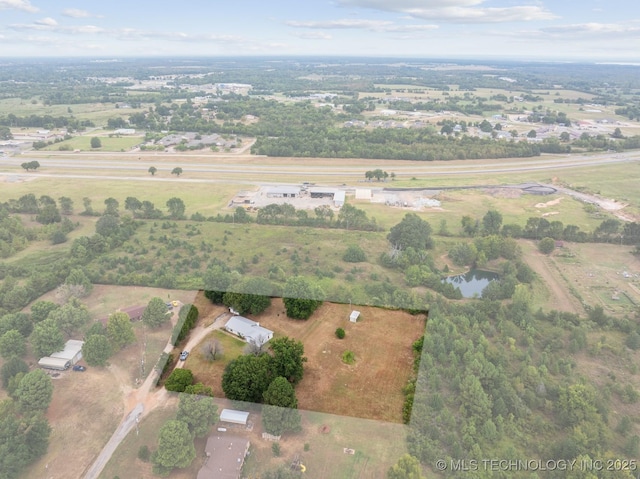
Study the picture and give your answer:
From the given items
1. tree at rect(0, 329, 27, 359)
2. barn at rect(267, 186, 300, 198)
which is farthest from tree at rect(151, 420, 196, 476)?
barn at rect(267, 186, 300, 198)

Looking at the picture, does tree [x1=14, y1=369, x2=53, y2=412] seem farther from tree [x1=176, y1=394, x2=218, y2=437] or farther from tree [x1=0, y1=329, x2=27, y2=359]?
tree [x1=176, y1=394, x2=218, y2=437]

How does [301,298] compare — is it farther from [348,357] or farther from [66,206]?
[66,206]

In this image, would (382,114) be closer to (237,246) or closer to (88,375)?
(237,246)

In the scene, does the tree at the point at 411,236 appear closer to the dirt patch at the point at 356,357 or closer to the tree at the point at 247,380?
the dirt patch at the point at 356,357

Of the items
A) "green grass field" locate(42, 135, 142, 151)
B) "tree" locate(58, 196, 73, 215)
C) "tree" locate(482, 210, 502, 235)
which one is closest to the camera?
"tree" locate(482, 210, 502, 235)

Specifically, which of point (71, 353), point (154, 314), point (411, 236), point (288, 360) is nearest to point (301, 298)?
point (288, 360)

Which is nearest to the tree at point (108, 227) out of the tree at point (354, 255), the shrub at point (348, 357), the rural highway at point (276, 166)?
the rural highway at point (276, 166)
